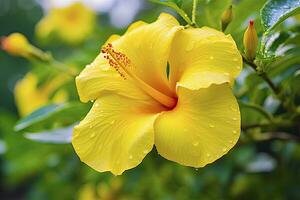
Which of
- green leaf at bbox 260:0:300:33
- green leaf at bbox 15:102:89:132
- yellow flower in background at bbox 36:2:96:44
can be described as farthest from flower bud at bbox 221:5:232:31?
yellow flower in background at bbox 36:2:96:44

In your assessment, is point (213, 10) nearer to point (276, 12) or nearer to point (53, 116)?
point (276, 12)

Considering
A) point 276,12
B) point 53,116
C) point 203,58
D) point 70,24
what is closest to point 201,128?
point 203,58

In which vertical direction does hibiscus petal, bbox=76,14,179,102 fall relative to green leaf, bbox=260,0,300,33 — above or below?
below

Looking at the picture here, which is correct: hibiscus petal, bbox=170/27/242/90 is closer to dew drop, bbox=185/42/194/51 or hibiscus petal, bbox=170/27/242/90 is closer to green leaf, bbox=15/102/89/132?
dew drop, bbox=185/42/194/51

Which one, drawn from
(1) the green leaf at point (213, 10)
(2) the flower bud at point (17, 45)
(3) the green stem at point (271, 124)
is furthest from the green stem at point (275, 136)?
(2) the flower bud at point (17, 45)

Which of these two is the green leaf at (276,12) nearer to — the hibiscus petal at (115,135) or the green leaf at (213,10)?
the green leaf at (213,10)
